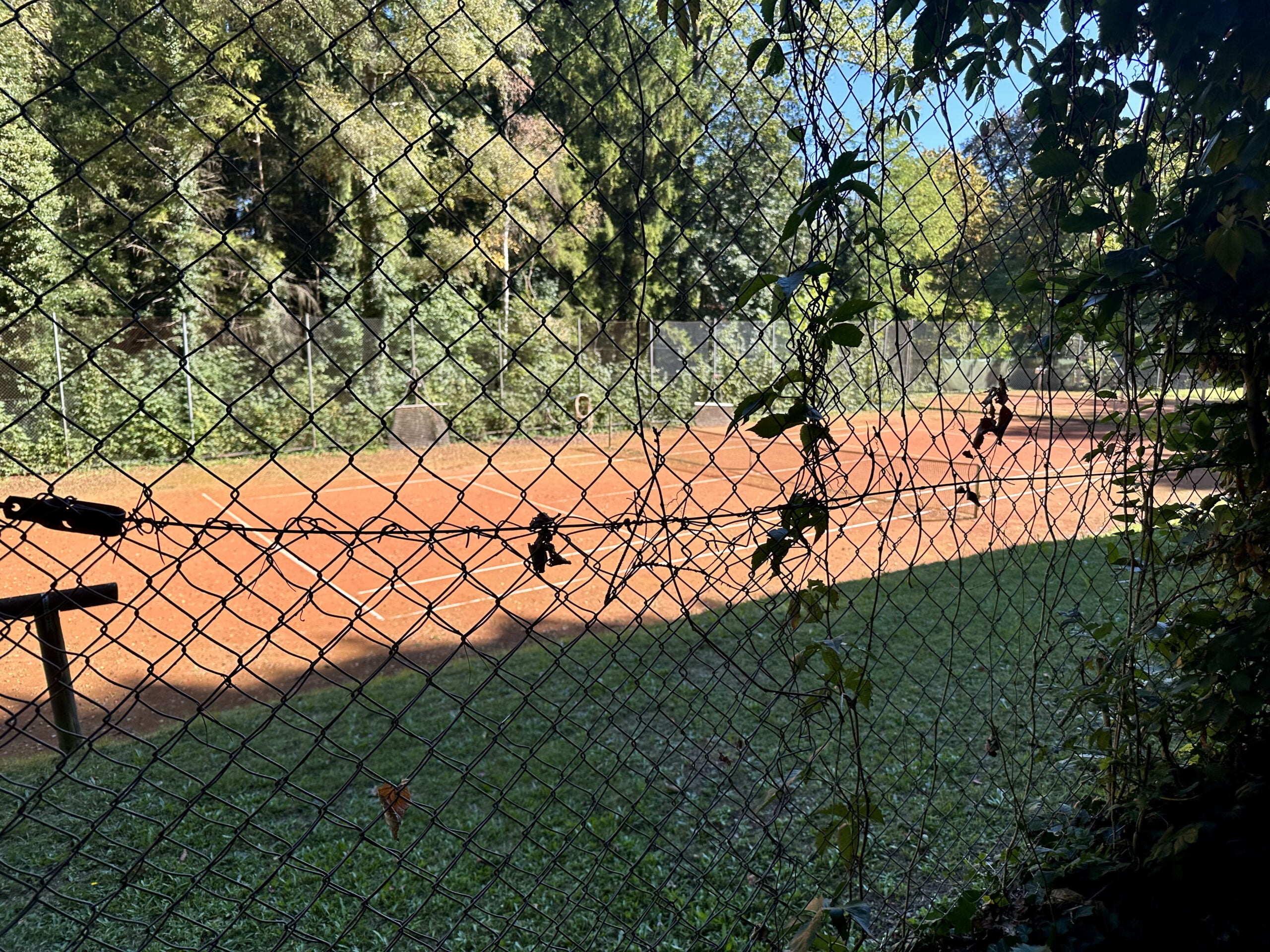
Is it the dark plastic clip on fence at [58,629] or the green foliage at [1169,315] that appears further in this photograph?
the green foliage at [1169,315]

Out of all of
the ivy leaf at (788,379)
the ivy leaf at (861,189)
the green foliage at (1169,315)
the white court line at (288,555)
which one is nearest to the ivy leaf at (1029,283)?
the green foliage at (1169,315)

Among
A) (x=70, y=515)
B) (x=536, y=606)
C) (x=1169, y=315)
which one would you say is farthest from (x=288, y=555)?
(x=1169, y=315)

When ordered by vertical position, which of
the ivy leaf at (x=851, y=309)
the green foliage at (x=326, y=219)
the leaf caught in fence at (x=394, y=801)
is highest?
the green foliage at (x=326, y=219)

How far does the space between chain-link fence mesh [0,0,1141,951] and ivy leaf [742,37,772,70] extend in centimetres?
5

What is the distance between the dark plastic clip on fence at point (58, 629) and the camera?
1.29 meters

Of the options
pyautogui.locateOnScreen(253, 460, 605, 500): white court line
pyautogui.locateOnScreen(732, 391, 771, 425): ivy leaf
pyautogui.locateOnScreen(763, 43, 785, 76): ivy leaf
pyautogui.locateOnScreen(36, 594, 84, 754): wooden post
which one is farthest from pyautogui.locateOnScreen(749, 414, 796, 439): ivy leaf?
pyautogui.locateOnScreen(253, 460, 605, 500): white court line

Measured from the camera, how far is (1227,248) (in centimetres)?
168

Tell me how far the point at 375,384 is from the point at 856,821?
15.2 m

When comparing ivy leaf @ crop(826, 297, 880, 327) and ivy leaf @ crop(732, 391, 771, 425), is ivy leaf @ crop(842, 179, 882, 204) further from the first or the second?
ivy leaf @ crop(732, 391, 771, 425)

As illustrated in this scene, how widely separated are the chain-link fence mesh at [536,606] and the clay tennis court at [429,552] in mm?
51

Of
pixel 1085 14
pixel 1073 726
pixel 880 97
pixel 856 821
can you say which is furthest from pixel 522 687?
pixel 1085 14

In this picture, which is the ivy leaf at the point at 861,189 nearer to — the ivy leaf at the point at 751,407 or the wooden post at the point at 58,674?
the ivy leaf at the point at 751,407

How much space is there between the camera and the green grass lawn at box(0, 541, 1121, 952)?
6.72 feet

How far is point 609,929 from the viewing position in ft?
8.49
